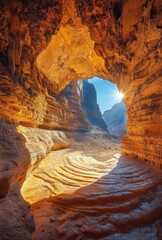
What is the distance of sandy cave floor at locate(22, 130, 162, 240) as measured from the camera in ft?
7.18

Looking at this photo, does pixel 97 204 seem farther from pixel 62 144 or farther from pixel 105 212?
pixel 62 144

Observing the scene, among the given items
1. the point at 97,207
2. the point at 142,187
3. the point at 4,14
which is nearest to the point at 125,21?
the point at 4,14

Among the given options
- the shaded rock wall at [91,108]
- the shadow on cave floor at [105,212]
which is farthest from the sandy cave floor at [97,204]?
the shaded rock wall at [91,108]

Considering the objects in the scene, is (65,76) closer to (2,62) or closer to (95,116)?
(2,62)

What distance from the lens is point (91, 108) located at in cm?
2952

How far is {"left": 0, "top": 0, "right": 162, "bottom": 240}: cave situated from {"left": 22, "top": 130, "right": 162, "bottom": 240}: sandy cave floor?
2 cm

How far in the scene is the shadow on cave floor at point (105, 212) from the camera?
2.16 meters

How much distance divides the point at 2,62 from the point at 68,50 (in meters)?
5.30

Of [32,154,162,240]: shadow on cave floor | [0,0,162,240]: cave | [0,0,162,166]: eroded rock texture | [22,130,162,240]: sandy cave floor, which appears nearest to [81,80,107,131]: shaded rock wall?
[0,0,162,240]: cave

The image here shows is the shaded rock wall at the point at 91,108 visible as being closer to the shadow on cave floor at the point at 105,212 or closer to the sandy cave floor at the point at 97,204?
the sandy cave floor at the point at 97,204

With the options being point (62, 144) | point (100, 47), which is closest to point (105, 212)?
point (62, 144)

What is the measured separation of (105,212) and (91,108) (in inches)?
1080

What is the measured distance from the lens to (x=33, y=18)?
5680 millimetres

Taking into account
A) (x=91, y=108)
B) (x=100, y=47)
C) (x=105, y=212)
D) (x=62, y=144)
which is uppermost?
(x=100, y=47)
